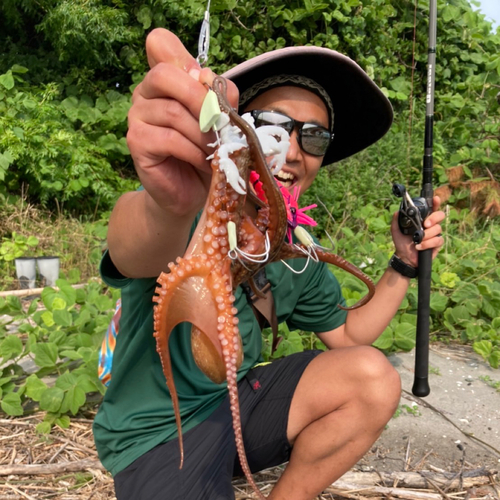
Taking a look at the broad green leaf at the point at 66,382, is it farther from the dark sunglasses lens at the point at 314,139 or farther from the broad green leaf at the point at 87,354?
the dark sunglasses lens at the point at 314,139

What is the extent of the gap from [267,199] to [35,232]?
5.22 metres

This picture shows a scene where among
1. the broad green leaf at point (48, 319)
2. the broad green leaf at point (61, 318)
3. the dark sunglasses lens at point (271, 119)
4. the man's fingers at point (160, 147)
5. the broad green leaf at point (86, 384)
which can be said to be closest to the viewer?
the man's fingers at point (160, 147)

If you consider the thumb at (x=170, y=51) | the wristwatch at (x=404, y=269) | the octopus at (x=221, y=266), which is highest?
the thumb at (x=170, y=51)

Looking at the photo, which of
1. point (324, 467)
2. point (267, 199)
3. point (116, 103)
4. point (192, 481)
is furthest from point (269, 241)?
point (116, 103)

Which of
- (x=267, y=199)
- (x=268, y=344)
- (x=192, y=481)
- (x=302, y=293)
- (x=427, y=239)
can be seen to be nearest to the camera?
(x=267, y=199)

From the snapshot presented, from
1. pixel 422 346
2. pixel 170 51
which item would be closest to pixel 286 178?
pixel 170 51

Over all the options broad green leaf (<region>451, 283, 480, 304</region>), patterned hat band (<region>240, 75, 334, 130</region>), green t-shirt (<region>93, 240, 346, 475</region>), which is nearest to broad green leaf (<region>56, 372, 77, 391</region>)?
green t-shirt (<region>93, 240, 346, 475</region>)

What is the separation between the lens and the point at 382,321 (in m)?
2.29

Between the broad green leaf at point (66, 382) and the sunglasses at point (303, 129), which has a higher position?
→ the sunglasses at point (303, 129)

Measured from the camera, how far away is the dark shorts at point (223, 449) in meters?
1.77

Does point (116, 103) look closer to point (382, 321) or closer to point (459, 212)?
point (459, 212)

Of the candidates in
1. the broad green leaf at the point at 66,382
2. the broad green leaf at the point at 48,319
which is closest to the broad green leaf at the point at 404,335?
the broad green leaf at the point at 66,382

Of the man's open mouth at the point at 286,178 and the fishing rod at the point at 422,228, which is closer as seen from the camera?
the man's open mouth at the point at 286,178

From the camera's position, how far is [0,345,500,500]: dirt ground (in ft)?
→ 7.50
